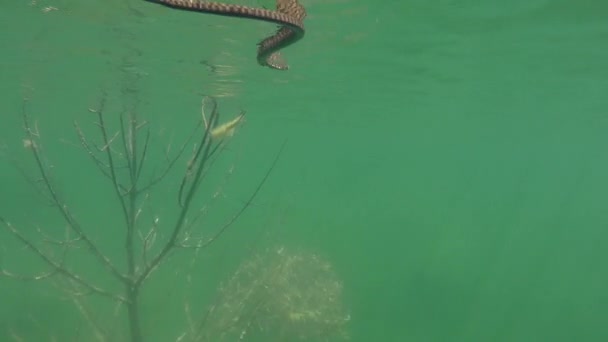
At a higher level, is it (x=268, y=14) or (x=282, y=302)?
(x=268, y=14)

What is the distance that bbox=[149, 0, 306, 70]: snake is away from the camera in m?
2.81

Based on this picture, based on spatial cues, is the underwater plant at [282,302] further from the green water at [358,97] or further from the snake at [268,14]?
the snake at [268,14]

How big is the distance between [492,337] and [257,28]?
57.0 feet

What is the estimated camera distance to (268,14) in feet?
9.72

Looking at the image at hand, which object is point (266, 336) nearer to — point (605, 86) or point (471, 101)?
point (605, 86)

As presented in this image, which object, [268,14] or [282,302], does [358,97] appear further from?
[268,14]

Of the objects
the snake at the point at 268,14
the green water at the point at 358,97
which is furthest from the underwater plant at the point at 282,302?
the snake at the point at 268,14

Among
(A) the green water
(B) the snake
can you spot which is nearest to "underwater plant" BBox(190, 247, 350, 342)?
(A) the green water

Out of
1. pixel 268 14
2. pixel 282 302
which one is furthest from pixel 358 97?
pixel 268 14

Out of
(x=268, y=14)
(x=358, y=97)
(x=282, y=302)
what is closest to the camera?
(x=268, y=14)

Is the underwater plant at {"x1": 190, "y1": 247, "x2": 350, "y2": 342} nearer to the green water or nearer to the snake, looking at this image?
the green water

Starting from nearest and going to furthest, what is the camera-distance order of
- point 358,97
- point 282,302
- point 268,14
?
point 268,14 → point 282,302 → point 358,97

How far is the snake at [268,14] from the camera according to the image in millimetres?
2812

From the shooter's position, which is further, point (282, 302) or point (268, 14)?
point (282, 302)
